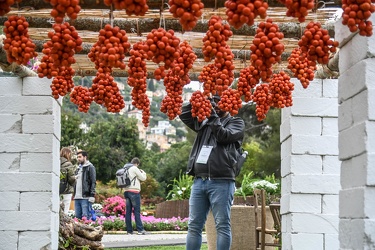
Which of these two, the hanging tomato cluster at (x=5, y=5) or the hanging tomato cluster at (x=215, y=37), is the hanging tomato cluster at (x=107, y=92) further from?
the hanging tomato cluster at (x=5, y=5)

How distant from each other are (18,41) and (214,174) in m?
3.00

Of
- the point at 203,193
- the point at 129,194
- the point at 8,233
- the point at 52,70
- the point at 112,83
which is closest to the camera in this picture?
the point at 52,70

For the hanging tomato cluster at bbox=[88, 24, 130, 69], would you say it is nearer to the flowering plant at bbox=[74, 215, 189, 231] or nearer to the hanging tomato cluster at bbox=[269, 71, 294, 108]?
the hanging tomato cluster at bbox=[269, 71, 294, 108]

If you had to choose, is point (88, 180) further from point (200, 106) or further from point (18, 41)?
point (18, 41)

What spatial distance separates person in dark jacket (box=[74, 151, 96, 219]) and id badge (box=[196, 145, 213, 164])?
585 cm

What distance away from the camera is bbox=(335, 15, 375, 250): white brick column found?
298 cm

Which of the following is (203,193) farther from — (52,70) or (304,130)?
(52,70)

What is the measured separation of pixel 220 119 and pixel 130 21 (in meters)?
1.74

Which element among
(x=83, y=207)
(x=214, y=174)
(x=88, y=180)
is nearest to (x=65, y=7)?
(x=214, y=174)

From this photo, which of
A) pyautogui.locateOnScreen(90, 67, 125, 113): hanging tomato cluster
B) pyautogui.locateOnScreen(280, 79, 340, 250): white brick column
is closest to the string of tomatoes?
pyautogui.locateOnScreen(90, 67, 125, 113): hanging tomato cluster

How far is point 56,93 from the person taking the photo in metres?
3.76

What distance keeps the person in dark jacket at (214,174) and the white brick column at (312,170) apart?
0.49m

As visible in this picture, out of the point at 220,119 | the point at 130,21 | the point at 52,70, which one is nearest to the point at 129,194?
the point at 220,119

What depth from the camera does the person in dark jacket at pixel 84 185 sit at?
1120 cm
